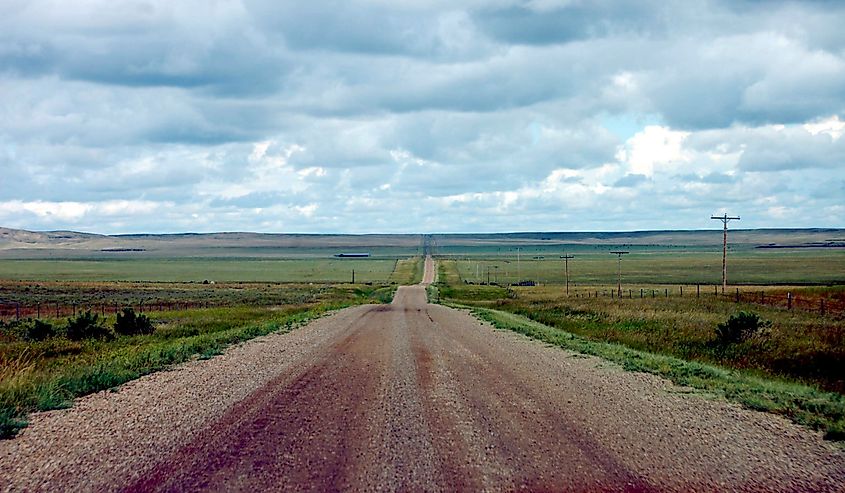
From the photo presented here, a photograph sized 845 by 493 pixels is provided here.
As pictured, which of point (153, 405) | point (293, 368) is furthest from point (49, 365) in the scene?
point (153, 405)

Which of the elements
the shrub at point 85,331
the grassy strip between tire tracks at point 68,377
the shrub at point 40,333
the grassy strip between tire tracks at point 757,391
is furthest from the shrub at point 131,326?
the grassy strip between tire tracks at point 757,391

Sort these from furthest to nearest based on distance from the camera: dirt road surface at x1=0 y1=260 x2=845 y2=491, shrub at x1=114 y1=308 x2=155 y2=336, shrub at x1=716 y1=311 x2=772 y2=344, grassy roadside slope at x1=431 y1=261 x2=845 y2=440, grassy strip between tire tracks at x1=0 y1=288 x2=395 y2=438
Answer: shrub at x1=114 y1=308 x2=155 y2=336 < shrub at x1=716 y1=311 x2=772 y2=344 < grassy roadside slope at x1=431 y1=261 x2=845 y2=440 < grassy strip between tire tracks at x1=0 y1=288 x2=395 y2=438 < dirt road surface at x1=0 y1=260 x2=845 y2=491

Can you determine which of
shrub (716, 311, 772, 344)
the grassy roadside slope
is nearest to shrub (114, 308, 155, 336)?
the grassy roadside slope

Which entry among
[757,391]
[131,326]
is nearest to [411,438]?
[757,391]

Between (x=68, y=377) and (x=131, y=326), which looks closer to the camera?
(x=68, y=377)

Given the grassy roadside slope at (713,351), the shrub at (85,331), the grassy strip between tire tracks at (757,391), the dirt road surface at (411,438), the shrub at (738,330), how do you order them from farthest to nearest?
the shrub at (85,331), the shrub at (738,330), the grassy roadside slope at (713,351), the grassy strip between tire tracks at (757,391), the dirt road surface at (411,438)

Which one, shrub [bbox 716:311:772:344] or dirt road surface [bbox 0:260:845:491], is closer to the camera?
dirt road surface [bbox 0:260:845:491]

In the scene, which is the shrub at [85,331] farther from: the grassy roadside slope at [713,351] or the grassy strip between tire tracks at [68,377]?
the grassy roadside slope at [713,351]

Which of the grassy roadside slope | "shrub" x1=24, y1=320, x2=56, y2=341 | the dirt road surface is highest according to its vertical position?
the dirt road surface

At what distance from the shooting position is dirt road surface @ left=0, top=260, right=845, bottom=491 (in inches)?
290

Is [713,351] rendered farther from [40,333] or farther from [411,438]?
[40,333]

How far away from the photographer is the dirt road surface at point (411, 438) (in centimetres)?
737

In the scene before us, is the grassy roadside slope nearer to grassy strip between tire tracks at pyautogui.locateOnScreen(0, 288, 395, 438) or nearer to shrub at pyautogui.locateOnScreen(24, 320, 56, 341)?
grassy strip between tire tracks at pyautogui.locateOnScreen(0, 288, 395, 438)

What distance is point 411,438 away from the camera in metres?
8.99
